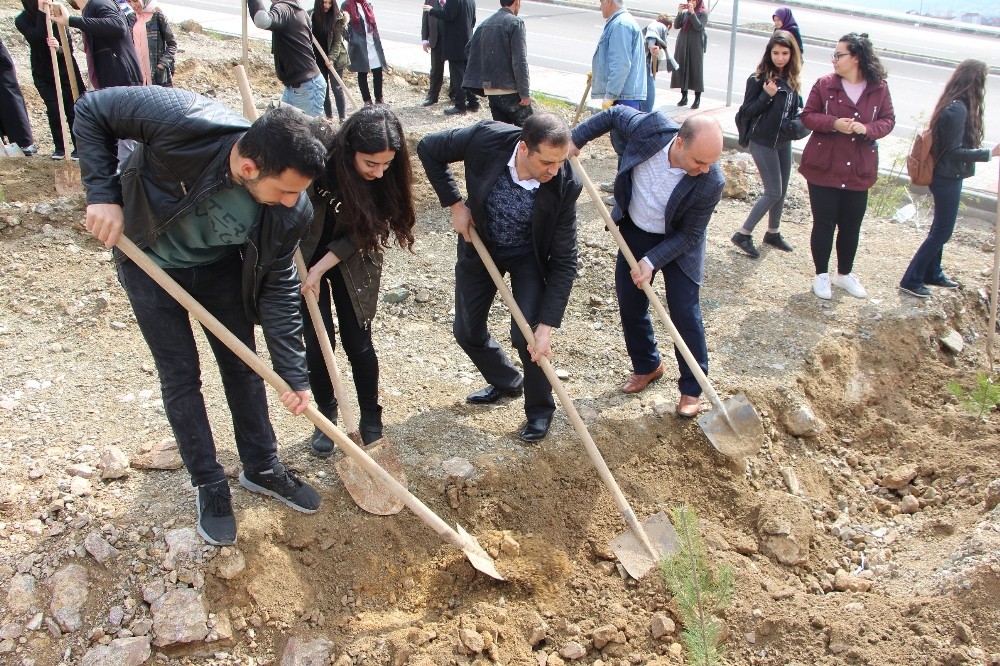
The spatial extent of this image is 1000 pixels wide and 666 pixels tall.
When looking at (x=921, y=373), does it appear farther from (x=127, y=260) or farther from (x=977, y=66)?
(x=127, y=260)

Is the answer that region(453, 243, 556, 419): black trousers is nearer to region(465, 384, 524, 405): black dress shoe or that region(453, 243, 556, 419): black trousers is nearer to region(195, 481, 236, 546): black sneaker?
region(465, 384, 524, 405): black dress shoe

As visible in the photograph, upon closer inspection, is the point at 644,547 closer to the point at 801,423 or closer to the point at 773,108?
the point at 801,423

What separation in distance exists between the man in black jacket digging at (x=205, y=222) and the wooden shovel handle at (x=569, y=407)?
95 cm

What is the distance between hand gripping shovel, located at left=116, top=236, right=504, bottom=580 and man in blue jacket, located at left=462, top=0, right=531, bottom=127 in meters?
4.34

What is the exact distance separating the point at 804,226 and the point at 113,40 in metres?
5.42

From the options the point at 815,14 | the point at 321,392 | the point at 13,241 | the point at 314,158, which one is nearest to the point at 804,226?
the point at 321,392

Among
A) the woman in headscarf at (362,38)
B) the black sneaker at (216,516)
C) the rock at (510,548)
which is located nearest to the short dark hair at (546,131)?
the rock at (510,548)

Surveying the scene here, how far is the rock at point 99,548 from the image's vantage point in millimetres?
2961

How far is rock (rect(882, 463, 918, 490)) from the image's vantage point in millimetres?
4055

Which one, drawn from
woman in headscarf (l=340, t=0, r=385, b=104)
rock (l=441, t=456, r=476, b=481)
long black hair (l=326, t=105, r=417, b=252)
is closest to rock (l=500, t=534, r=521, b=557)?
rock (l=441, t=456, r=476, b=481)

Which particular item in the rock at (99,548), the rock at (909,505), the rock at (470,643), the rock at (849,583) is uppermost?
the rock at (99,548)

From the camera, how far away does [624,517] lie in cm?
347

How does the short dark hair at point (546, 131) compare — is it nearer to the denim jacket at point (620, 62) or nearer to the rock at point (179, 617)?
the rock at point (179, 617)

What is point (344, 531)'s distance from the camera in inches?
128
